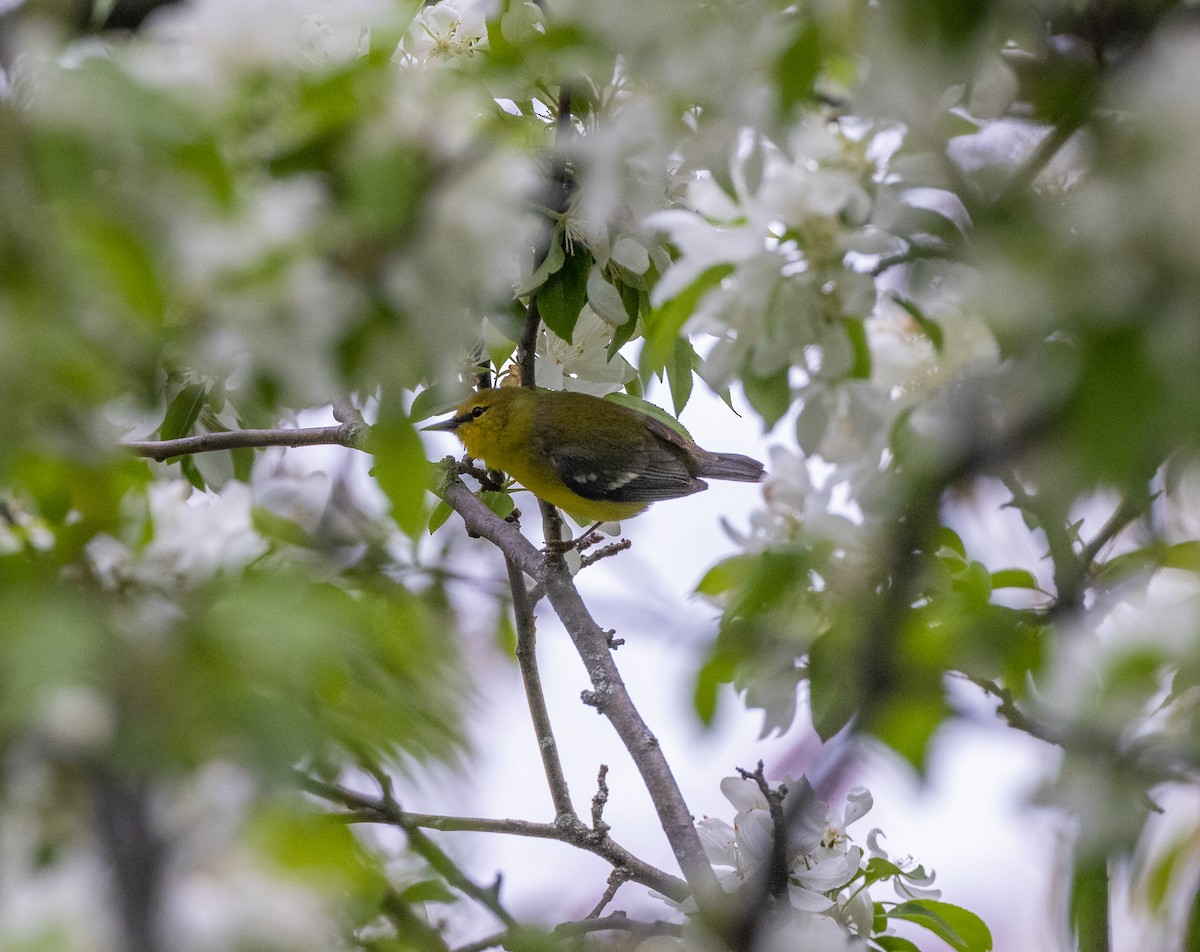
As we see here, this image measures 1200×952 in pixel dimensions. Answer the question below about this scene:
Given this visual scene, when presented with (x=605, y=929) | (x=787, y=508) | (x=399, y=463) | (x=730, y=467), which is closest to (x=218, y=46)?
(x=399, y=463)

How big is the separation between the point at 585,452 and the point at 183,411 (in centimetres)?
146

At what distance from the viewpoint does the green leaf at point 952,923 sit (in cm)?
129

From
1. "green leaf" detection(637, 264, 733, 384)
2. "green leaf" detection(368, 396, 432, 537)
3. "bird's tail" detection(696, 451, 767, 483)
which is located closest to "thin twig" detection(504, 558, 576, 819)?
"green leaf" detection(637, 264, 733, 384)

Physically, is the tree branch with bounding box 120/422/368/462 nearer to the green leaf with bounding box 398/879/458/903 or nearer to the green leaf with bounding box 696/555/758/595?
the green leaf with bounding box 398/879/458/903

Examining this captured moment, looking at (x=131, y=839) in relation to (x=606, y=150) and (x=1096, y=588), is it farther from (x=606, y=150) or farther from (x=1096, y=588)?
(x=1096, y=588)

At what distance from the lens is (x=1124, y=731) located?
2.20 feet

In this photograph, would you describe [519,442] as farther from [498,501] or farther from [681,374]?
[681,374]

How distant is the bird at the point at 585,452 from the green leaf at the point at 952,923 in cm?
135

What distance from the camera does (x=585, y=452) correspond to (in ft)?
9.73

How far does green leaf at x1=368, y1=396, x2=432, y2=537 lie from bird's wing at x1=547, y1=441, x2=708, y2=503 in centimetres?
212

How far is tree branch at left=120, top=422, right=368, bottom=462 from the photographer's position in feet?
5.45

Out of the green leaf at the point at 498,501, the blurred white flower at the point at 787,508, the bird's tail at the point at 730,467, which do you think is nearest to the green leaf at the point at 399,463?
the blurred white flower at the point at 787,508

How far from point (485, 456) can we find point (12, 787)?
85.4 inches

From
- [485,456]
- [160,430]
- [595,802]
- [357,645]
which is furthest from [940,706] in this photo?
[485,456]
